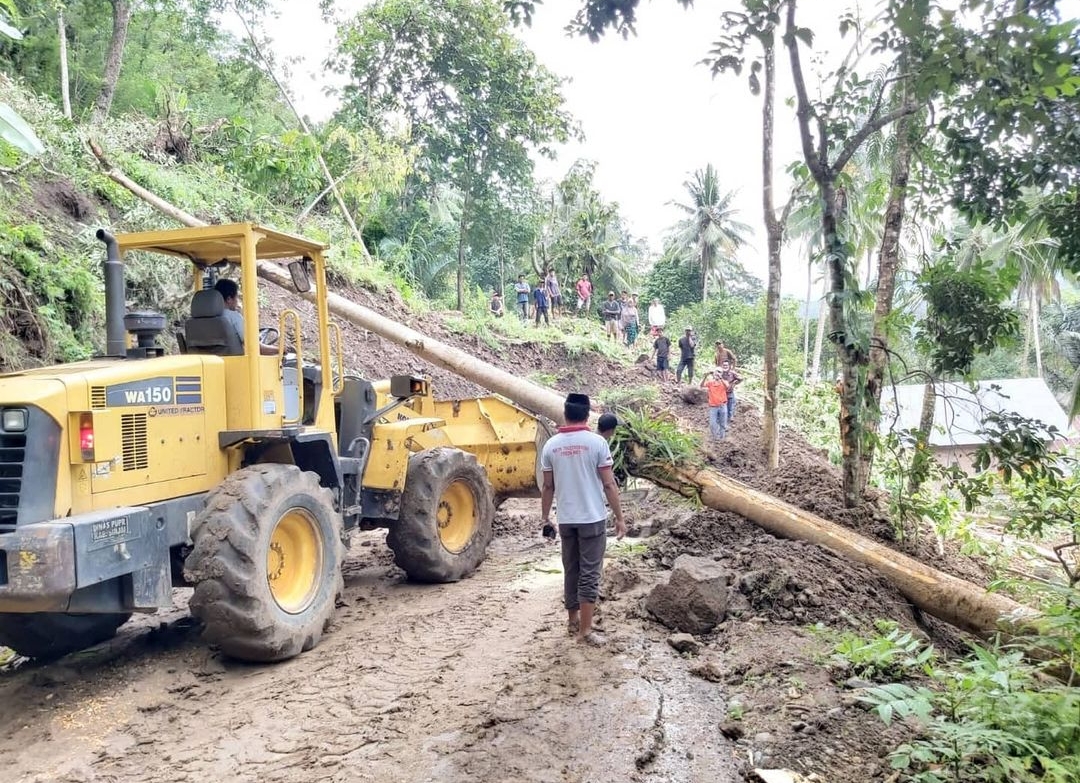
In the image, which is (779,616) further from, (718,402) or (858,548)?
(718,402)

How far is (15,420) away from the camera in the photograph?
455 centimetres

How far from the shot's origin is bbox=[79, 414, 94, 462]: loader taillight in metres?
4.75

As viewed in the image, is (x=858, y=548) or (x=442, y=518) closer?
(x=858, y=548)

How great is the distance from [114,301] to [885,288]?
6444 mm

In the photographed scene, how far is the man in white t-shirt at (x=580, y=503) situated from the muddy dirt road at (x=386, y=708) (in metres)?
0.29

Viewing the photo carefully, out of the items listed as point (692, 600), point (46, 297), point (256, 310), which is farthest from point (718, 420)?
point (256, 310)

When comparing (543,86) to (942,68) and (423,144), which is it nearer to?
(423,144)

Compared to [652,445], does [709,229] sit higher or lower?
higher

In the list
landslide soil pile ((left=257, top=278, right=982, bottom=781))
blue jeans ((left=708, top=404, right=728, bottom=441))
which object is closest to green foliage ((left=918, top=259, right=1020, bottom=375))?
landslide soil pile ((left=257, top=278, right=982, bottom=781))

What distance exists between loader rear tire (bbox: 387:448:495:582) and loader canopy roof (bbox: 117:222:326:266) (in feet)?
7.01

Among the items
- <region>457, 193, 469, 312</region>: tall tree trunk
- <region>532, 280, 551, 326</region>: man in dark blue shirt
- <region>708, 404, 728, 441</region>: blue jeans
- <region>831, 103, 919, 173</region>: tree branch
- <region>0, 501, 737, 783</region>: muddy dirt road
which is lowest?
<region>0, 501, 737, 783</region>: muddy dirt road

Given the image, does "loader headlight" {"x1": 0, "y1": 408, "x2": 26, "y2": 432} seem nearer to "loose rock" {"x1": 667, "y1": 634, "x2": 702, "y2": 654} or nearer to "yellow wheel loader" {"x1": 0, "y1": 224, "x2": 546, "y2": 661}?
"yellow wheel loader" {"x1": 0, "y1": 224, "x2": 546, "y2": 661}

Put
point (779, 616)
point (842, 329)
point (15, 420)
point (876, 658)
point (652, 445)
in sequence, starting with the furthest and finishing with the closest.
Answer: point (652, 445) → point (842, 329) → point (779, 616) → point (876, 658) → point (15, 420)

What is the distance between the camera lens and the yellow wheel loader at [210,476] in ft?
15.0
